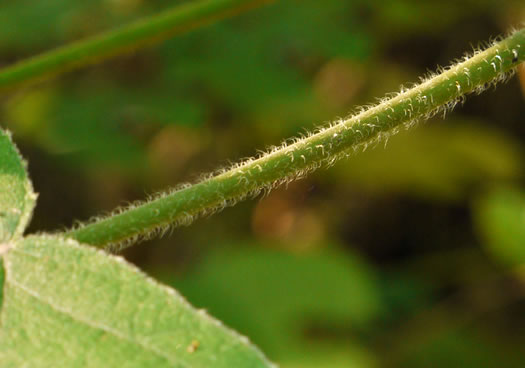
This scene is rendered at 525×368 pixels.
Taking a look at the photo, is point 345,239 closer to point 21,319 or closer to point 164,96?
point 164,96

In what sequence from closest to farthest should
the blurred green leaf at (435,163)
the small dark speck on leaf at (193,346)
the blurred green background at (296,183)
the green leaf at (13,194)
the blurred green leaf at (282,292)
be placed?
1. the small dark speck on leaf at (193,346)
2. the green leaf at (13,194)
3. the blurred green leaf at (282,292)
4. the blurred green background at (296,183)
5. the blurred green leaf at (435,163)

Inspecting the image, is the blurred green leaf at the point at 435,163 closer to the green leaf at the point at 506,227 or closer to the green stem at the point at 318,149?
the green leaf at the point at 506,227

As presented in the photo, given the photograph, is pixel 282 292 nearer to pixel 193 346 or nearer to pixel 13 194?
pixel 13 194

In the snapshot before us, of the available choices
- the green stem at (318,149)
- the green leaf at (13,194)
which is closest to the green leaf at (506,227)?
the green stem at (318,149)

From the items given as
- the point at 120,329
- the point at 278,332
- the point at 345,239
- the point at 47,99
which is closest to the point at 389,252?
the point at 345,239

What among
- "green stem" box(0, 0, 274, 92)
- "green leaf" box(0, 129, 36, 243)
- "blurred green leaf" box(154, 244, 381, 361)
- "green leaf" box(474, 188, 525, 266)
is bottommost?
"blurred green leaf" box(154, 244, 381, 361)

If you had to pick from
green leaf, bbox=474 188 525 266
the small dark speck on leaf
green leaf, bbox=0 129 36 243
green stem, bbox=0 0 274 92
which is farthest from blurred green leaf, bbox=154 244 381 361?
the small dark speck on leaf

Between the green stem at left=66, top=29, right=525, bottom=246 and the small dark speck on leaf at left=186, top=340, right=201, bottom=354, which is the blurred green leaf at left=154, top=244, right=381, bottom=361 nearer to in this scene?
the green stem at left=66, top=29, right=525, bottom=246
